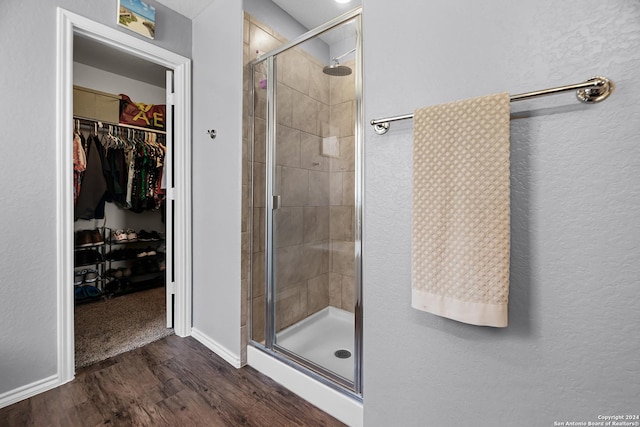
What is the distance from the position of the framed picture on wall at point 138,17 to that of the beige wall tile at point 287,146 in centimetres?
115

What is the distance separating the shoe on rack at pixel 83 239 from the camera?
9.62ft

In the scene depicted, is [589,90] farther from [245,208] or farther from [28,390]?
[28,390]

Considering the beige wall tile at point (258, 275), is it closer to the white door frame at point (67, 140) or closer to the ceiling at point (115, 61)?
the white door frame at point (67, 140)

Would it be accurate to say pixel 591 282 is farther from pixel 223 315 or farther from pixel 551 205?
pixel 223 315

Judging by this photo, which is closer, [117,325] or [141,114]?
[117,325]

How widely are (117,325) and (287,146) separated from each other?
2.13 meters

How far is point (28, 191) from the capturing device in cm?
155

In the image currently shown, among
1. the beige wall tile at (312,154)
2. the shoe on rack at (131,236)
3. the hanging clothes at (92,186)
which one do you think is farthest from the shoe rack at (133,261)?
the beige wall tile at (312,154)

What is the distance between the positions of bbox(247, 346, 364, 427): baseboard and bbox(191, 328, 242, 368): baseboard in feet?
0.28

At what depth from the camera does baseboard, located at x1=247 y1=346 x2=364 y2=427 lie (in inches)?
53.3

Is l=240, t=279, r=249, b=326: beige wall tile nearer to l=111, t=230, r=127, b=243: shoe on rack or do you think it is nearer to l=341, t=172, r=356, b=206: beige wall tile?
l=341, t=172, r=356, b=206: beige wall tile

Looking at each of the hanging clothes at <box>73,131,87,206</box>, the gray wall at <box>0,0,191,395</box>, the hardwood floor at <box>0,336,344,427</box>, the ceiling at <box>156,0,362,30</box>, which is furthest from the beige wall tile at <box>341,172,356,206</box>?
the hanging clothes at <box>73,131,87,206</box>

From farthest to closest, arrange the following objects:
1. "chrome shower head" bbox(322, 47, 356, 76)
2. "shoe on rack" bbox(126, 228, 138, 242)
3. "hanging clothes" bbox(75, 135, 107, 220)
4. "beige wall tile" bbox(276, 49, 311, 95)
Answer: "shoe on rack" bbox(126, 228, 138, 242) → "hanging clothes" bbox(75, 135, 107, 220) → "beige wall tile" bbox(276, 49, 311, 95) → "chrome shower head" bbox(322, 47, 356, 76)

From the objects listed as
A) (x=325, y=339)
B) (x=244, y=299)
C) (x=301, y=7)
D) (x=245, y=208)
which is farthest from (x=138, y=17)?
(x=325, y=339)
